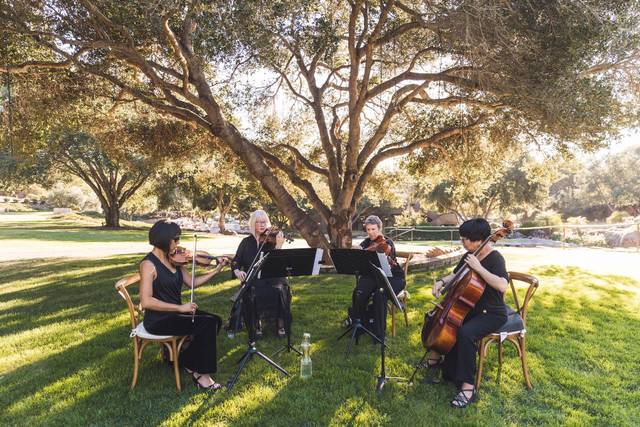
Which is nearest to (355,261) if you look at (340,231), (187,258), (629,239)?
(187,258)

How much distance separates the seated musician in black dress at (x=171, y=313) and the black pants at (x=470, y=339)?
90.4 inches

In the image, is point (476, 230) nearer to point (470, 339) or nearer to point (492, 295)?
point (492, 295)

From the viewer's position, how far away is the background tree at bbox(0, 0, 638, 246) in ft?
19.0

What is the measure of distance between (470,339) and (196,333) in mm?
2575

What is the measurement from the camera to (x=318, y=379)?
4102 millimetres

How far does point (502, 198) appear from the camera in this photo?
107 feet

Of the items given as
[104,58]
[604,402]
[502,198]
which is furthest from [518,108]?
[502,198]

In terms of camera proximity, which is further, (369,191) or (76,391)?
(369,191)

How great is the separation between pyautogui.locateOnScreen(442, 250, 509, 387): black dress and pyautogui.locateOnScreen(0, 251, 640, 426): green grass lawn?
265mm

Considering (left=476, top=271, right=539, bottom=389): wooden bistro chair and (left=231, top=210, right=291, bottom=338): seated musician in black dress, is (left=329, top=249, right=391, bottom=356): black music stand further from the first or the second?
(left=231, top=210, right=291, bottom=338): seated musician in black dress

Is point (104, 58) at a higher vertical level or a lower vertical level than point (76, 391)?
higher

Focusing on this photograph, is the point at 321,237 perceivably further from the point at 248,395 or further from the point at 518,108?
the point at 248,395

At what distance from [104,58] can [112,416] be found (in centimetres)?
721

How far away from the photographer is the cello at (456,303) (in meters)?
3.72
